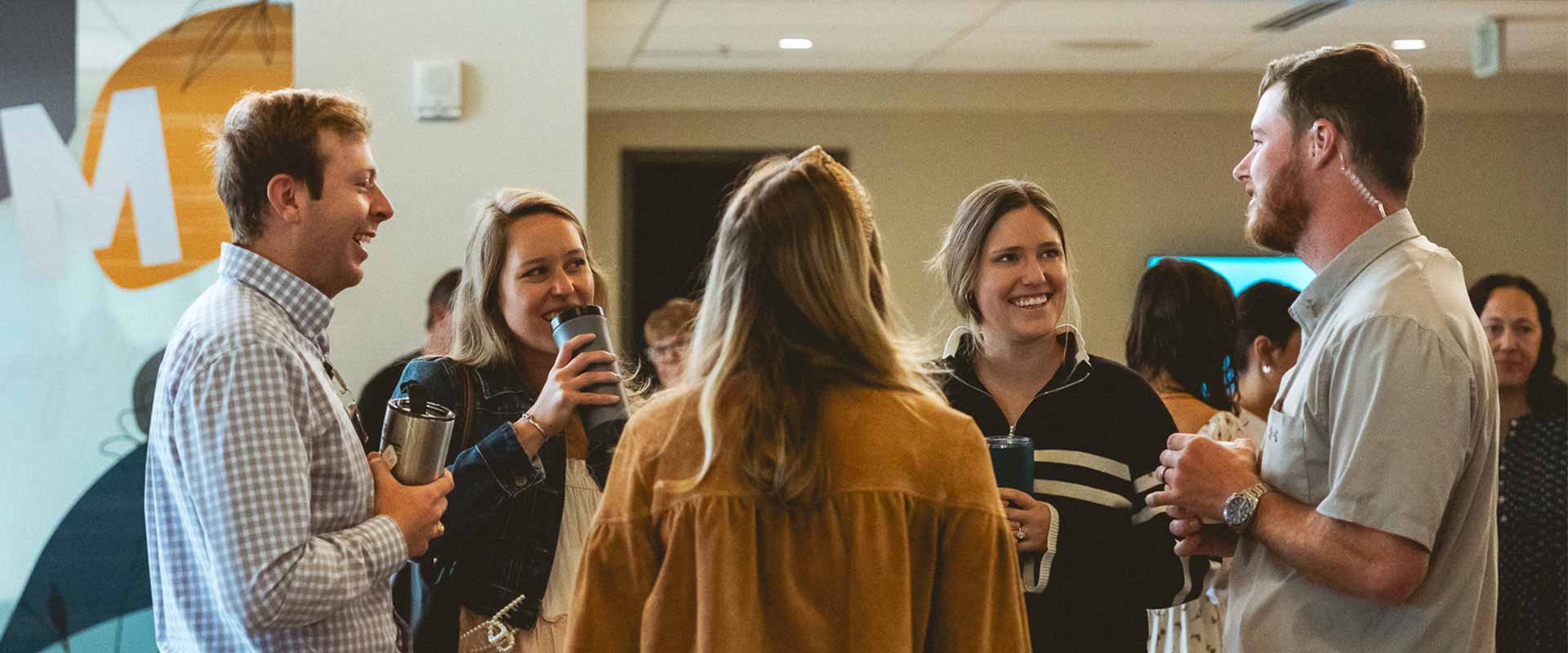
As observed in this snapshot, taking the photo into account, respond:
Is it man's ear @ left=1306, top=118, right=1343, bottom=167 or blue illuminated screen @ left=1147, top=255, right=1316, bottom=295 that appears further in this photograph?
blue illuminated screen @ left=1147, top=255, right=1316, bottom=295

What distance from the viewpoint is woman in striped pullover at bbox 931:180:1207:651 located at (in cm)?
189

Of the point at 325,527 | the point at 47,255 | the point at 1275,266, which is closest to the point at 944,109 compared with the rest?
the point at 1275,266

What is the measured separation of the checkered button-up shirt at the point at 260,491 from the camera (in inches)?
55.0

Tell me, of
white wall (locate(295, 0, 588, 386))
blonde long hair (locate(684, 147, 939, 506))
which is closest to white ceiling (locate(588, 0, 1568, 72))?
white wall (locate(295, 0, 588, 386))

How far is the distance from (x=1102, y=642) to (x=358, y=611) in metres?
1.00

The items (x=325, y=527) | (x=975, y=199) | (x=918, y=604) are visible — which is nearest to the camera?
(x=918, y=604)

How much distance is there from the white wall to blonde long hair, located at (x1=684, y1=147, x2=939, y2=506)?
75.6 inches

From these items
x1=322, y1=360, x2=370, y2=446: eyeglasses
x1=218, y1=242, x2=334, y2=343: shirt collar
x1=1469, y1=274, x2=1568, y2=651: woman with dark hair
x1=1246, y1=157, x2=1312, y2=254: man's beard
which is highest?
x1=1246, y1=157, x2=1312, y2=254: man's beard

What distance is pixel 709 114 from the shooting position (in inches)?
297

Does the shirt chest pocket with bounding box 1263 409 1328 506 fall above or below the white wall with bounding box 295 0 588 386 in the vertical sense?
below

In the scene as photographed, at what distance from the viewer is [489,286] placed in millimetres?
2010

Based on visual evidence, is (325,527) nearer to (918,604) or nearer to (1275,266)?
(918,604)

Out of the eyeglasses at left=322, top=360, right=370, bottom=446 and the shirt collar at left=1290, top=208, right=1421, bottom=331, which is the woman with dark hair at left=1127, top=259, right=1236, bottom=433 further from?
the eyeglasses at left=322, top=360, right=370, bottom=446

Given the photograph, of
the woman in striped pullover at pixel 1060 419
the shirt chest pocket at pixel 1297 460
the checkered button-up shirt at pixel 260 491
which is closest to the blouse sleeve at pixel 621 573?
the checkered button-up shirt at pixel 260 491
